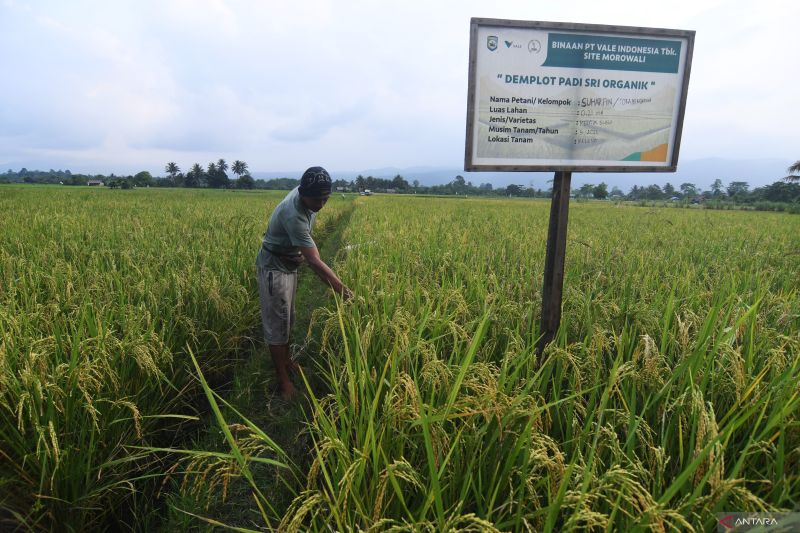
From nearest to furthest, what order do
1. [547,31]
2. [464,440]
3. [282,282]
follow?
1. [464,440]
2. [547,31]
3. [282,282]

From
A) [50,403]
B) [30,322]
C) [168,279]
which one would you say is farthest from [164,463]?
[168,279]

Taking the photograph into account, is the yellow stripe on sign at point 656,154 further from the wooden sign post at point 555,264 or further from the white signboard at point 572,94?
the wooden sign post at point 555,264

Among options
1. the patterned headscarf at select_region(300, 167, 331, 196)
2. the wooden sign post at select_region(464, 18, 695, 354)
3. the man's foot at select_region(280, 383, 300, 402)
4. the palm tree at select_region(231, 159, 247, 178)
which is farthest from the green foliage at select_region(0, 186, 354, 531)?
the palm tree at select_region(231, 159, 247, 178)

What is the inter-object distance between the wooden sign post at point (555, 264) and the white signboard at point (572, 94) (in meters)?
0.16

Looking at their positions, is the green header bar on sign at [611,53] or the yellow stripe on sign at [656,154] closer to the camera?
the green header bar on sign at [611,53]

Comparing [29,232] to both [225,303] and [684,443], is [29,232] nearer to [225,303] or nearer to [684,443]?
[225,303]

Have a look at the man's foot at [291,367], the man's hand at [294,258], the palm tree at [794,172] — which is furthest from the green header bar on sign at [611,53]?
the palm tree at [794,172]

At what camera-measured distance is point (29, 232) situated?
5914 mm

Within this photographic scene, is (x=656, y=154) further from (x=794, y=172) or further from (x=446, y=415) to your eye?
(x=794, y=172)

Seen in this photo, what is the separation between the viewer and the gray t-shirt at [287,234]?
2.88 meters

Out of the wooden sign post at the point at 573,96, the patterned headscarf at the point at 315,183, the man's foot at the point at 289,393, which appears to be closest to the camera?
the wooden sign post at the point at 573,96

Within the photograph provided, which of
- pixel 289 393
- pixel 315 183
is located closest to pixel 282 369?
pixel 289 393

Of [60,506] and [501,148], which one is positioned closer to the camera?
[60,506]

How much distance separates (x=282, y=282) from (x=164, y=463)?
1424 millimetres
